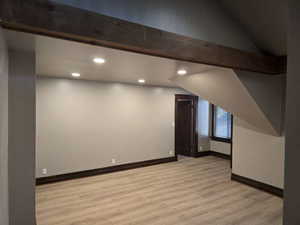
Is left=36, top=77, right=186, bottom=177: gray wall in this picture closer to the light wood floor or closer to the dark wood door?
the light wood floor

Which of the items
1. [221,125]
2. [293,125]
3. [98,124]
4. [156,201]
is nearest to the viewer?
[293,125]

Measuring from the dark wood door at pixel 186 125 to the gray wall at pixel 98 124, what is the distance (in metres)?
0.80

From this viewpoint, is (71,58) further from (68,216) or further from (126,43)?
(68,216)

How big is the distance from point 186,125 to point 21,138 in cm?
538

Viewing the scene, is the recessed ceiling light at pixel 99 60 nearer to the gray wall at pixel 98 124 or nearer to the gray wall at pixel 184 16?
the gray wall at pixel 184 16

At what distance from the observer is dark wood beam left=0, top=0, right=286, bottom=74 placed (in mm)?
1316

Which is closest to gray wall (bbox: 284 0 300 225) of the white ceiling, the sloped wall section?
the white ceiling

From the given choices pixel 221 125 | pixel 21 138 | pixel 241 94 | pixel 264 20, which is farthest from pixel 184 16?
pixel 221 125

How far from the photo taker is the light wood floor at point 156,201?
289 centimetres

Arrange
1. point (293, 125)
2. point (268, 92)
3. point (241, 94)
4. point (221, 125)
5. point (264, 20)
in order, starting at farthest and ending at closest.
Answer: point (221, 125) < point (268, 92) < point (241, 94) < point (264, 20) < point (293, 125)

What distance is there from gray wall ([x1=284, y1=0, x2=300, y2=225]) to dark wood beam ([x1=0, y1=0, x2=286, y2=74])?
117cm

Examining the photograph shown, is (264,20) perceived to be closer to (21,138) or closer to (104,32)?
(104,32)

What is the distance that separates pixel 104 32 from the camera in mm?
1605

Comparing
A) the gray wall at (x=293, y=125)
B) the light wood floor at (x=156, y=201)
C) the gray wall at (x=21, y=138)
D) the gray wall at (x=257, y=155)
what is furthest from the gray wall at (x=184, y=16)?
the light wood floor at (x=156, y=201)
